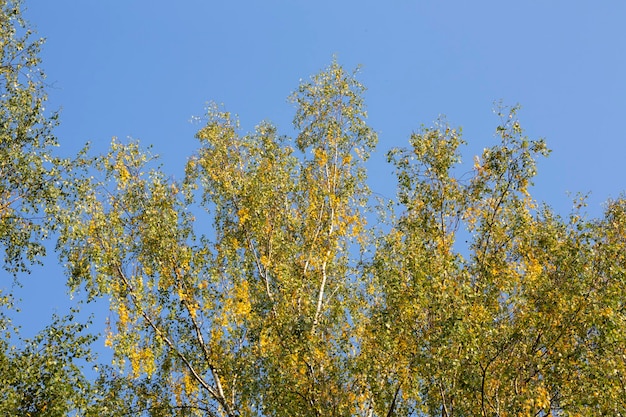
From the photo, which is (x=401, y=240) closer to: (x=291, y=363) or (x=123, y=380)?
(x=291, y=363)

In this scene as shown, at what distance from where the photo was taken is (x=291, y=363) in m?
19.7

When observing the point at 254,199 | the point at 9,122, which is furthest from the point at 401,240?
the point at 9,122

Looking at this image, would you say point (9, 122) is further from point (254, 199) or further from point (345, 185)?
point (345, 185)

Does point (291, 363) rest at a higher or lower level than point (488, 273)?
lower

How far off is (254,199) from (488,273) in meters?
9.58

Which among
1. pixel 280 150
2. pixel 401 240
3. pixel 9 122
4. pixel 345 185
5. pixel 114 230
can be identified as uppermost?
pixel 280 150

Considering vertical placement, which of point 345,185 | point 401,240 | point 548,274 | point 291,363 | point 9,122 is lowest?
point 291,363

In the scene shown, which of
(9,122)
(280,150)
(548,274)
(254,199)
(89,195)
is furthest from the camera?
(280,150)

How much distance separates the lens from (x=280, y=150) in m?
29.5

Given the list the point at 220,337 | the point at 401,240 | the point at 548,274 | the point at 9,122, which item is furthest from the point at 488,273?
the point at 9,122

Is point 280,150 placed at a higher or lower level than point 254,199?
higher

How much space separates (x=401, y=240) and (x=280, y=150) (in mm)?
9329

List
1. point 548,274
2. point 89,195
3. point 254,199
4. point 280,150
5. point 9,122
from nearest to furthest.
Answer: point 548,274 < point 9,122 < point 89,195 < point 254,199 < point 280,150

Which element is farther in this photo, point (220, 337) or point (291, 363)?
point (220, 337)
